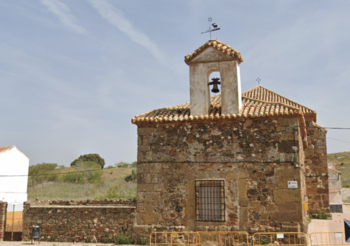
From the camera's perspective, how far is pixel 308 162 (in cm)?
1702

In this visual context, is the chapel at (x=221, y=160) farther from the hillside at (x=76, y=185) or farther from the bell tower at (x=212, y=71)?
the hillside at (x=76, y=185)

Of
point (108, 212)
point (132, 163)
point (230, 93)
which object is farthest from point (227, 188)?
point (132, 163)

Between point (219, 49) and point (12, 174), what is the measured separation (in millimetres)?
19088

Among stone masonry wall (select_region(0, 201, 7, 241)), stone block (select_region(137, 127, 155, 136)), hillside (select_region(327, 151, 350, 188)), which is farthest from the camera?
hillside (select_region(327, 151, 350, 188))

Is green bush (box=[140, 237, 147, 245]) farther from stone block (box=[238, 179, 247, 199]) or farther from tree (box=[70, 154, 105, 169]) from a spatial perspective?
tree (box=[70, 154, 105, 169])

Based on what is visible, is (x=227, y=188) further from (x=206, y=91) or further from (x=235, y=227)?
(x=206, y=91)

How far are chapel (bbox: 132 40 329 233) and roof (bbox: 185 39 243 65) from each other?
0.11 feet

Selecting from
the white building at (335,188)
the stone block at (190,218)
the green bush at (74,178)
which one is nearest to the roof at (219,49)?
the stone block at (190,218)

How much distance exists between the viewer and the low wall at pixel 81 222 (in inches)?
431

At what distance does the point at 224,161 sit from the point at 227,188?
32.7 inches

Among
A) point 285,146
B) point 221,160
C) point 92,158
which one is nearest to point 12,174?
point 221,160

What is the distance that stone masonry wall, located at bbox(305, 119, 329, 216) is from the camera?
1678 cm

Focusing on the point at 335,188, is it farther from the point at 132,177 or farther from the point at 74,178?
the point at 74,178

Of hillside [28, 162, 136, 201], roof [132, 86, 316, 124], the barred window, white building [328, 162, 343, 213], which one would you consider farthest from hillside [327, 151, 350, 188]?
the barred window
